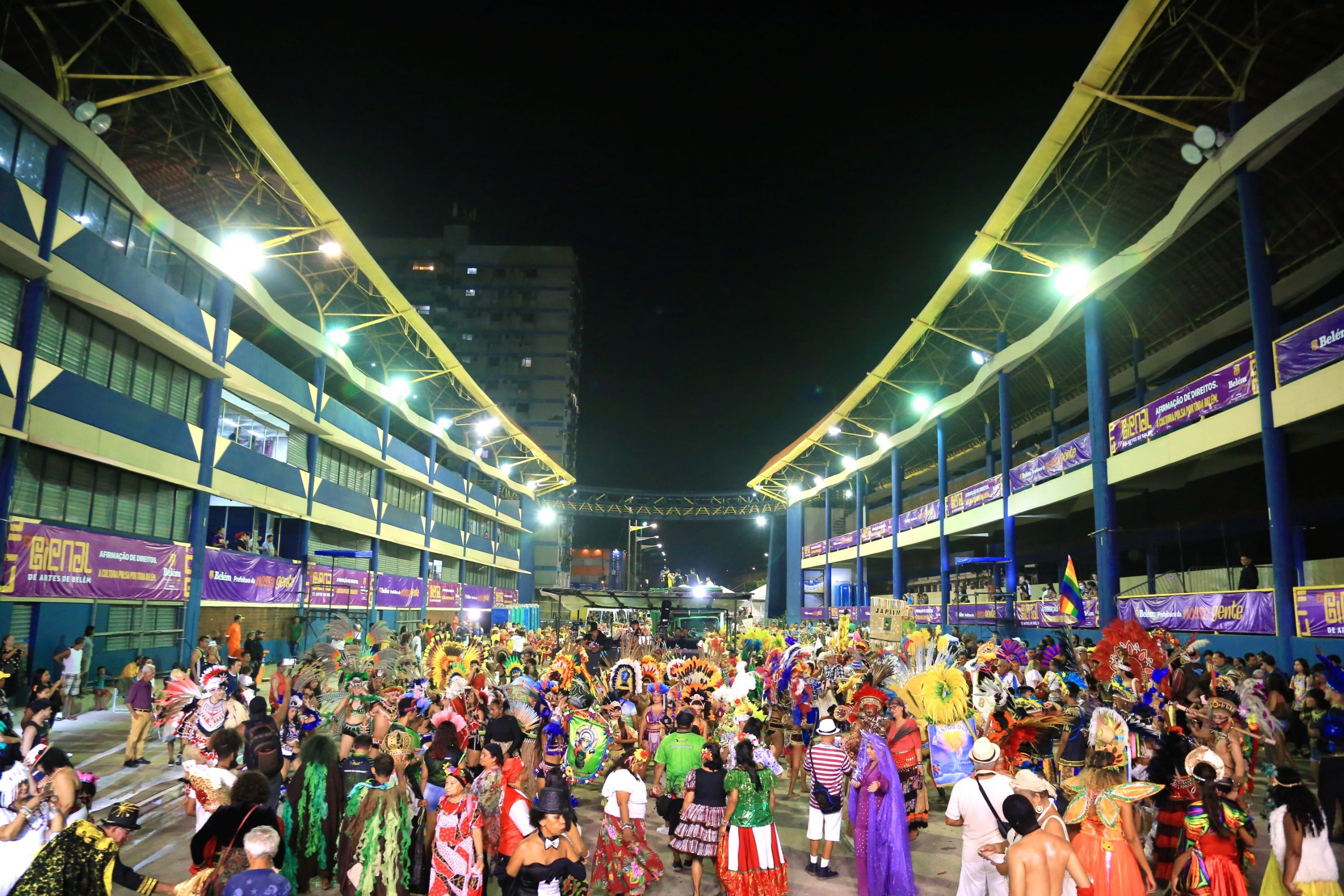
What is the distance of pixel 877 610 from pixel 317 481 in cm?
2070

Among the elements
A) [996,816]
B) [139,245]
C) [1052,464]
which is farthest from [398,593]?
[996,816]

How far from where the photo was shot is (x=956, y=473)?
4816 cm

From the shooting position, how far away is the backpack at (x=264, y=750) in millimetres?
7672

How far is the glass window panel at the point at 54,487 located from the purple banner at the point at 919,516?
31.6 m

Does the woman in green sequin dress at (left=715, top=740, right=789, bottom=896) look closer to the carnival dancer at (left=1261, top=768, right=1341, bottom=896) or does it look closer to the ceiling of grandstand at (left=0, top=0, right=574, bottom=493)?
the carnival dancer at (left=1261, top=768, right=1341, bottom=896)

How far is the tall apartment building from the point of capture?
269 ft

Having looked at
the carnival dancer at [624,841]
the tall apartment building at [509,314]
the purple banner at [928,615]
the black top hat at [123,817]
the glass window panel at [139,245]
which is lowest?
the carnival dancer at [624,841]

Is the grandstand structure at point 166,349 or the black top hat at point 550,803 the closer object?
the black top hat at point 550,803

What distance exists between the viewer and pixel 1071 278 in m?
23.9

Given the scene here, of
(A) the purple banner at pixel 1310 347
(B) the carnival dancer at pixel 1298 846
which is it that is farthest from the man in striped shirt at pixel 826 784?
(A) the purple banner at pixel 1310 347

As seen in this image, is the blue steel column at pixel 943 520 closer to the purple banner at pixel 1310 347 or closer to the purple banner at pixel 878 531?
the purple banner at pixel 878 531

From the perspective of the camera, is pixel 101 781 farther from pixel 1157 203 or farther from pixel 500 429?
pixel 500 429

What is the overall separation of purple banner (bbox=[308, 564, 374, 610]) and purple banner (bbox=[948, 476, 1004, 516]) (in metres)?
24.6

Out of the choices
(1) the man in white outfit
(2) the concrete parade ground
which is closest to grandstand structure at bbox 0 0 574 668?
(2) the concrete parade ground
